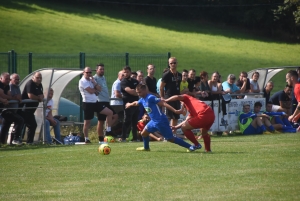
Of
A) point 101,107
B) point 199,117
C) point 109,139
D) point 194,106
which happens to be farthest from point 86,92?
point 199,117

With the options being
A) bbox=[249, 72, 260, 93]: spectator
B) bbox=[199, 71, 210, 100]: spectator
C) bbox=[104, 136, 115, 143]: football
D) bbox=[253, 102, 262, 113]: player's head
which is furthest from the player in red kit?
bbox=[249, 72, 260, 93]: spectator

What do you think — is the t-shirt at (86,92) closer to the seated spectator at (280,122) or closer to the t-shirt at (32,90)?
the t-shirt at (32,90)

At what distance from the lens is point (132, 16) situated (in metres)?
67.9

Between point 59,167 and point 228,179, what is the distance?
12.4 ft

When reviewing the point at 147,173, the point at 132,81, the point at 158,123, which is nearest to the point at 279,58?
the point at 132,81

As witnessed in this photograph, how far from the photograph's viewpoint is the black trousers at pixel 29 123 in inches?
735

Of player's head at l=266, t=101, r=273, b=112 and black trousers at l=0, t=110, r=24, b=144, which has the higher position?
player's head at l=266, t=101, r=273, b=112

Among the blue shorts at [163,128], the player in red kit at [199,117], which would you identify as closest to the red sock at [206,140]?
the player in red kit at [199,117]

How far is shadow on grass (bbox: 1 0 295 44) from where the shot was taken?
6431cm

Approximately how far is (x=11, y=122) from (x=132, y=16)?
165 ft

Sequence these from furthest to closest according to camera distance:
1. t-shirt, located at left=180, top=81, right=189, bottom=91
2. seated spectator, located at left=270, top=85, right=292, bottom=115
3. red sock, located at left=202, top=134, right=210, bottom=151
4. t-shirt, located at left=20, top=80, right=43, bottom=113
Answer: seated spectator, located at left=270, top=85, right=292, bottom=115
t-shirt, located at left=180, top=81, right=189, bottom=91
t-shirt, located at left=20, top=80, right=43, bottom=113
red sock, located at left=202, top=134, right=210, bottom=151

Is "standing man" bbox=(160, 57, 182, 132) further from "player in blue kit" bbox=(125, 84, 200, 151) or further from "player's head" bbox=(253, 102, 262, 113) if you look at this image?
"player's head" bbox=(253, 102, 262, 113)

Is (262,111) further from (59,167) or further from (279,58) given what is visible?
(279,58)

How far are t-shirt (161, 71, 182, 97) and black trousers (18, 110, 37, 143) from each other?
3.78m
